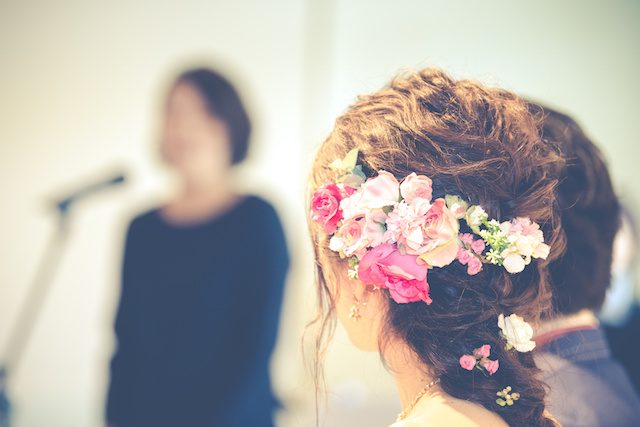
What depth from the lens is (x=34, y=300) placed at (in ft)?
6.27

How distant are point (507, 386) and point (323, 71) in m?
1.33

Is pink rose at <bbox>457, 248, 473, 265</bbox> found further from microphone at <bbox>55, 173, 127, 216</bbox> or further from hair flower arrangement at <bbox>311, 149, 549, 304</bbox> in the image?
microphone at <bbox>55, 173, 127, 216</bbox>

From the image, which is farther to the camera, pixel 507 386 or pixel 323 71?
pixel 323 71

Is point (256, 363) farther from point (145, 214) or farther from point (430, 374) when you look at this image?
point (430, 374)

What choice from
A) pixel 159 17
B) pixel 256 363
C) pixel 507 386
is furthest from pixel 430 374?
pixel 159 17

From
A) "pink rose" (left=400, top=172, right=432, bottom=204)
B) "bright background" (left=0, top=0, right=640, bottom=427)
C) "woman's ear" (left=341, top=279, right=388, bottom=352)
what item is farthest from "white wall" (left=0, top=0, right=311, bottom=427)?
"pink rose" (left=400, top=172, right=432, bottom=204)

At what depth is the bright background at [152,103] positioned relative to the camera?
188cm

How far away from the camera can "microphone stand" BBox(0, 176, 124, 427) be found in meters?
1.90

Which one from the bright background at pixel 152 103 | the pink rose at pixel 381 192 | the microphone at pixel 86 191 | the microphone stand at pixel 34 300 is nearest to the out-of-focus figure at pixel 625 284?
the bright background at pixel 152 103

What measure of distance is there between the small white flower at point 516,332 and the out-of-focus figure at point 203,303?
1035mm

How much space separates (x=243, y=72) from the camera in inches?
77.5

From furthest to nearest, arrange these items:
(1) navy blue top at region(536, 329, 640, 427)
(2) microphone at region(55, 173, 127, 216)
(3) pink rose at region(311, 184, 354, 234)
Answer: (2) microphone at region(55, 173, 127, 216) < (1) navy blue top at region(536, 329, 640, 427) < (3) pink rose at region(311, 184, 354, 234)

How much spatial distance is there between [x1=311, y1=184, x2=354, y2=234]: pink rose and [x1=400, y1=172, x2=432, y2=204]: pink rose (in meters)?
0.10

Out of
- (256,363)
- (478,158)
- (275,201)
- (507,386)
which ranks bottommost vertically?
(256,363)
